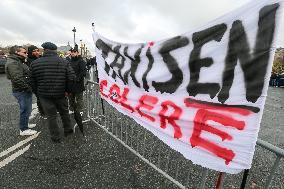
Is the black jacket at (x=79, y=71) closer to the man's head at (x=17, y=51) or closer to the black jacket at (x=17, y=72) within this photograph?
the black jacket at (x=17, y=72)

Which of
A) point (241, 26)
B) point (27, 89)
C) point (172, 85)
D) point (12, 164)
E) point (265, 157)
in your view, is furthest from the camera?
point (27, 89)

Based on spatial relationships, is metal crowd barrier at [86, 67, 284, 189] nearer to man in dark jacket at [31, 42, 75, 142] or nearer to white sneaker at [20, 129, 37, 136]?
man in dark jacket at [31, 42, 75, 142]

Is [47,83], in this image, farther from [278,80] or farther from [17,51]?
[278,80]

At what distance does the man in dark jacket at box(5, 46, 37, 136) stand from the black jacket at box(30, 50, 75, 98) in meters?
0.51

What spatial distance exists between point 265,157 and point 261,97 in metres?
3.95

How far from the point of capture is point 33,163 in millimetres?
4984

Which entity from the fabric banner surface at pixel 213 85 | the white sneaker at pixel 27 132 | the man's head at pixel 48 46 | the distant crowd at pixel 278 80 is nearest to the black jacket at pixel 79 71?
the man's head at pixel 48 46

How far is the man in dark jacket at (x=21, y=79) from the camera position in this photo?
6188mm

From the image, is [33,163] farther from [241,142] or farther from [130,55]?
[241,142]

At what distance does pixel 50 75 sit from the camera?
18.6ft

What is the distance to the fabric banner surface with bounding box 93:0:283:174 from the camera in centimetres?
230

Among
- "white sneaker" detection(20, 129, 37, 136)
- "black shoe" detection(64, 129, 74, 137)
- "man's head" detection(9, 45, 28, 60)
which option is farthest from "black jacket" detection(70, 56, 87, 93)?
"white sneaker" detection(20, 129, 37, 136)

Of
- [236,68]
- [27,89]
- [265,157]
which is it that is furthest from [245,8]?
[27,89]

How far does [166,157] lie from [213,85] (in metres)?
1.83
